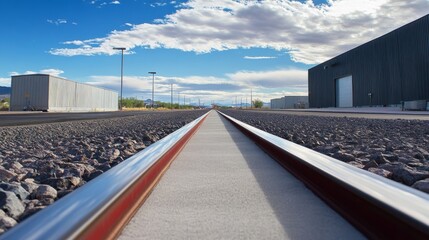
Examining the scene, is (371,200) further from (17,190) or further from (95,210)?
(17,190)

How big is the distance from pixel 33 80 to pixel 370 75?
40276 millimetres

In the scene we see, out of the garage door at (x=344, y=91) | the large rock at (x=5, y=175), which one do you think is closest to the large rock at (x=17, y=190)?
the large rock at (x=5, y=175)

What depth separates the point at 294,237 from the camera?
6.63ft

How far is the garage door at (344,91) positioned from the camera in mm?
54781

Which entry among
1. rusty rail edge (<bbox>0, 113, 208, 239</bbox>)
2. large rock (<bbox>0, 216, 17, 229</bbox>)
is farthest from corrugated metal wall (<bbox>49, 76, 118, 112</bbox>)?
large rock (<bbox>0, 216, 17, 229</bbox>)

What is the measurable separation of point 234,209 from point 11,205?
1435 millimetres

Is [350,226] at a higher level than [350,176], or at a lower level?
lower

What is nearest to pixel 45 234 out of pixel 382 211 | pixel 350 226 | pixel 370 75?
pixel 382 211

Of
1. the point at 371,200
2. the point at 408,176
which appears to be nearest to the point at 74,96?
the point at 408,176

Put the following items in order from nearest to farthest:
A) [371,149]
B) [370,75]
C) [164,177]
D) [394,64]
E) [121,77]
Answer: [164,177] < [371,149] < [394,64] < [370,75] < [121,77]

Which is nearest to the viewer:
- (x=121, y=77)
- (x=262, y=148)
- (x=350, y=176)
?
(x=350, y=176)

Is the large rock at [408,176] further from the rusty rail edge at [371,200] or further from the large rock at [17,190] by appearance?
the large rock at [17,190]

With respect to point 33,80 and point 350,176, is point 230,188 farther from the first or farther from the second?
point 33,80

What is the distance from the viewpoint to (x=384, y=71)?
44.9 m
